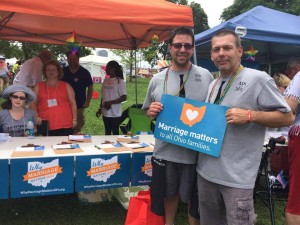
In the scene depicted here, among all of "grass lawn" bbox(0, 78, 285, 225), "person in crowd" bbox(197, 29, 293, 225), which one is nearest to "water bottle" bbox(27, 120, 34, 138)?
"grass lawn" bbox(0, 78, 285, 225)

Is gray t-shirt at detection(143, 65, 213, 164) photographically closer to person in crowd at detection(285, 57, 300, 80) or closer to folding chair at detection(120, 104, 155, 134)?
folding chair at detection(120, 104, 155, 134)

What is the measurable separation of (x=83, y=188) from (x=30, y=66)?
8.52ft

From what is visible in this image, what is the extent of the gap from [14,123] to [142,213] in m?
1.74

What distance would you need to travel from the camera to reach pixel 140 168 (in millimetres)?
2820

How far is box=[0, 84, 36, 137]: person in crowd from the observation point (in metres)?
3.12

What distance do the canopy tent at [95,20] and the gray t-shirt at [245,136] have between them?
176 centimetres

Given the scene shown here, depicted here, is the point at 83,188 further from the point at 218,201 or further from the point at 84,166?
the point at 218,201

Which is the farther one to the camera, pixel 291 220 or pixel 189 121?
pixel 291 220

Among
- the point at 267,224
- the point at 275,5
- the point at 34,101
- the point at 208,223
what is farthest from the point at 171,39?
the point at 275,5

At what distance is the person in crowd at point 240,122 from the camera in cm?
164

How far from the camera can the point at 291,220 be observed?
2184 mm

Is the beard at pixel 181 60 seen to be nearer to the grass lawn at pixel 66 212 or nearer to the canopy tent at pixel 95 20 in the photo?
the canopy tent at pixel 95 20

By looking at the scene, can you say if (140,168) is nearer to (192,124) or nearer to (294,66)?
(192,124)

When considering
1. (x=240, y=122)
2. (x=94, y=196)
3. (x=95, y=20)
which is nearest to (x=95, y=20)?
(x=95, y=20)
